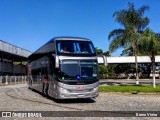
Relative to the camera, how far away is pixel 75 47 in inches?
751

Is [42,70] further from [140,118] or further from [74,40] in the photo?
[140,118]

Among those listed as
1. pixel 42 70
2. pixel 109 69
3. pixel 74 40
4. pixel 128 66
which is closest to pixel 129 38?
pixel 42 70

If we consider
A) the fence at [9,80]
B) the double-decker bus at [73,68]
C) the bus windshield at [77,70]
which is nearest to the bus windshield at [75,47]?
the double-decker bus at [73,68]

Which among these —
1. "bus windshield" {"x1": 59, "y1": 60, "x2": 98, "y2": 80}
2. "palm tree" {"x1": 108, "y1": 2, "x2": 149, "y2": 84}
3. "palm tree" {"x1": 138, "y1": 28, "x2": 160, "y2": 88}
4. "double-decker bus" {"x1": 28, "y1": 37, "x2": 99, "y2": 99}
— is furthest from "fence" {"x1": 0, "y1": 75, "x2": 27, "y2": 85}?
"bus windshield" {"x1": 59, "y1": 60, "x2": 98, "y2": 80}

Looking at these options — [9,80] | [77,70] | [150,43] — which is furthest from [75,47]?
[9,80]

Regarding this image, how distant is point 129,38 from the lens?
35.8m

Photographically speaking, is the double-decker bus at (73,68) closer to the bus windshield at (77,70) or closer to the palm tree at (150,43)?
the bus windshield at (77,70)

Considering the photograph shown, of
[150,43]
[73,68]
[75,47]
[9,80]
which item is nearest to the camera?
[73,68]

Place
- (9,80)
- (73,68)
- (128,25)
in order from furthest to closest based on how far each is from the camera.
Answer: (9,80)
(128,25)
(73,68)

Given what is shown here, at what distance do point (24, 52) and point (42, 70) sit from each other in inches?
1537

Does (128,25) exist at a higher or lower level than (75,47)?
higher

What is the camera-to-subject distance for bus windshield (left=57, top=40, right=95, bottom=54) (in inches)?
739

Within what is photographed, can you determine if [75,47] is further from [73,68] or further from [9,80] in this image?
[9,80]

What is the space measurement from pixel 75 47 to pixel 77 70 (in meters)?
1.45
